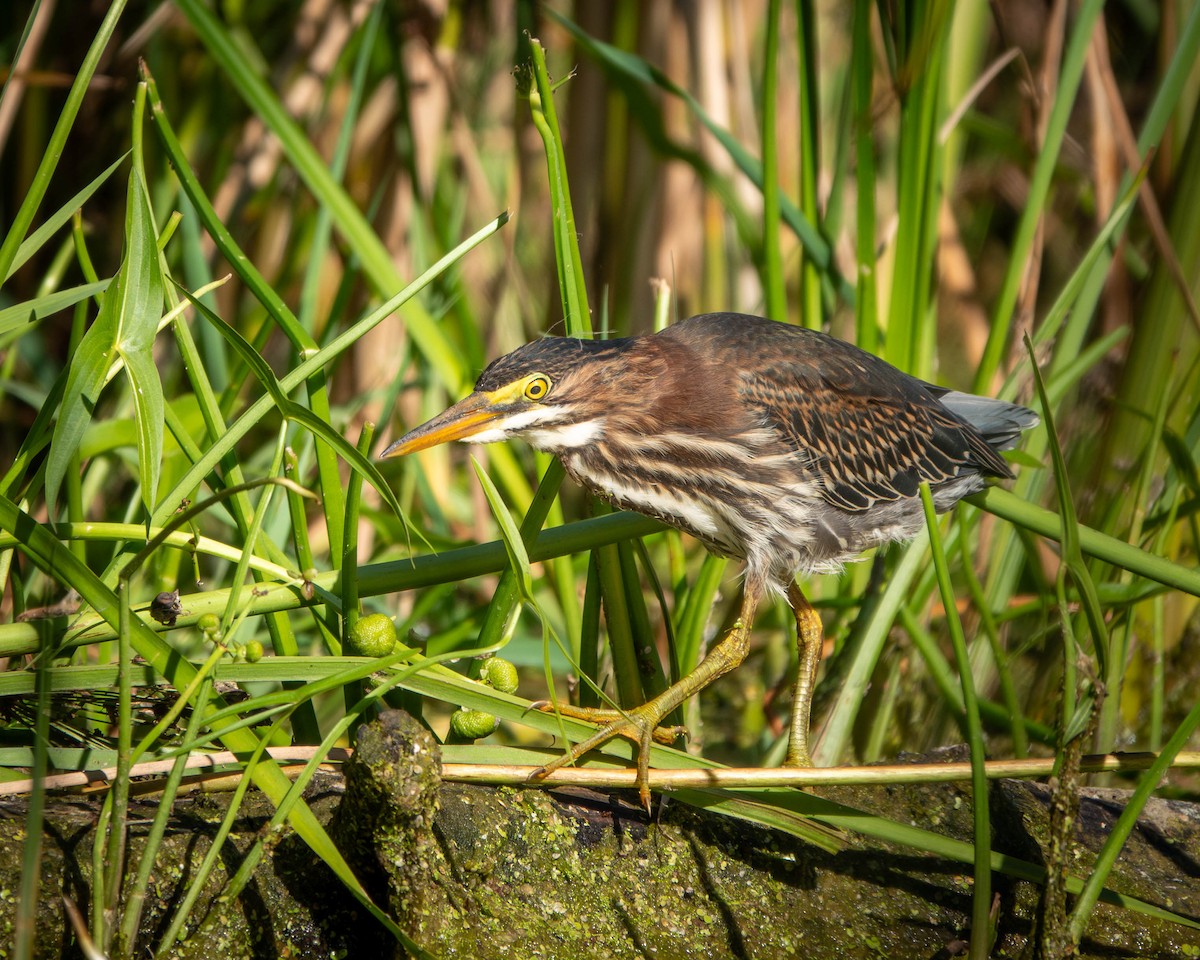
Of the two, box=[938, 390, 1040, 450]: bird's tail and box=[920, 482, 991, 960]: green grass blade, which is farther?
box=[938, 390, 1040, 450]: bird's tail

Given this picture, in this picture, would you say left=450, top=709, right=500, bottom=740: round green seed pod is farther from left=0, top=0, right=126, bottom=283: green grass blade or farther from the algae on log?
left=0, top=0, right=126, bottom=283: green grass blade

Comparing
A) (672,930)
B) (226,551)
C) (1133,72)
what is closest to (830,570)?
(672,930)

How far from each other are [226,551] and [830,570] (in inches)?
60.4

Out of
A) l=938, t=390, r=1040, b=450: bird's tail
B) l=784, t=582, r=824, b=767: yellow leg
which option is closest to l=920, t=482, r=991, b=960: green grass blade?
l=784, t=582, r=824, b=767: yellow leg

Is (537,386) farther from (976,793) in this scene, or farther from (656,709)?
(976,793)

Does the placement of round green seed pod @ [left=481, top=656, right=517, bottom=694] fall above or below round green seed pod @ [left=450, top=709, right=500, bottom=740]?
above

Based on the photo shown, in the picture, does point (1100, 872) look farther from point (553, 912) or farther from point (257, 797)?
point (257, 797)

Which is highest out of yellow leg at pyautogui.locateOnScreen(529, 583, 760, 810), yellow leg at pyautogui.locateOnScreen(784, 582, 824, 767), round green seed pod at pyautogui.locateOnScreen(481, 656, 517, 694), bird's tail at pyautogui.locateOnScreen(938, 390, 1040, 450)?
bird's tail at pyautogui.locateOnScreen(938, 390, 1040, 450)

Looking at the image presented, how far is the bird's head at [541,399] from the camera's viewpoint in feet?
7.86

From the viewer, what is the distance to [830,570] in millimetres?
2918

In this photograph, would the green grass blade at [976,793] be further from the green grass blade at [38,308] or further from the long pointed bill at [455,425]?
the green grass blade at [38,308]

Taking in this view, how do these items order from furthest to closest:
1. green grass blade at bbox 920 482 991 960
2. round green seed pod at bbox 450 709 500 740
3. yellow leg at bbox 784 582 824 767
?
yellow leg at bbox 784 582 824 767
round green seed pod at bbox 450 709 500 740
green grass blade at bbox 920 482 991 960

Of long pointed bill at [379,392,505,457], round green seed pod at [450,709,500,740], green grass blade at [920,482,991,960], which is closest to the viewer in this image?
green grass blade at [920,482,991,960]

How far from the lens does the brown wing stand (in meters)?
2.86
